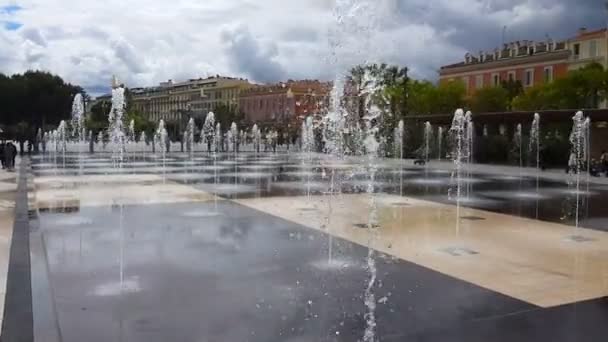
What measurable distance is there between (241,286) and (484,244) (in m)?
3.86

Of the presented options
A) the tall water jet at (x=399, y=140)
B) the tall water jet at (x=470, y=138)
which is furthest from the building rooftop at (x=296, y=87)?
the tall water jet at (x=470, y=138)

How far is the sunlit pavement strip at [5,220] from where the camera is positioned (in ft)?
21.0

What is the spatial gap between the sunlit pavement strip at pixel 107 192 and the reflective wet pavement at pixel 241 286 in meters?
0.82

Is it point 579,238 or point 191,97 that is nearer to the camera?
point 579,238

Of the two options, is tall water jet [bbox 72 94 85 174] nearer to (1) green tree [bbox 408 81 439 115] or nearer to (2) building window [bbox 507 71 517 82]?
(1) green tree [bbox 408 81 439 115]

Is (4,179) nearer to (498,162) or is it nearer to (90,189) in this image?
(90,189)

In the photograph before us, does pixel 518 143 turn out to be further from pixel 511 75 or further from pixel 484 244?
pixel 511 75

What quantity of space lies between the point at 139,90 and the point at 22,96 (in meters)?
104

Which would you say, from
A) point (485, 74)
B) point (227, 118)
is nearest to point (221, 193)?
point (485, 74)

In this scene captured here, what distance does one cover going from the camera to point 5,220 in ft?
33.3

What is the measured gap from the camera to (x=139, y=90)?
5979 inches

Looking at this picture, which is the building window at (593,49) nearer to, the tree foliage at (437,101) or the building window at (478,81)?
the building window at (478,81)

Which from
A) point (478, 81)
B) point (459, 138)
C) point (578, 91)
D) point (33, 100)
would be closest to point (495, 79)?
point (478, 81)

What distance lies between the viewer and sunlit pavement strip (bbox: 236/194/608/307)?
623 cm
